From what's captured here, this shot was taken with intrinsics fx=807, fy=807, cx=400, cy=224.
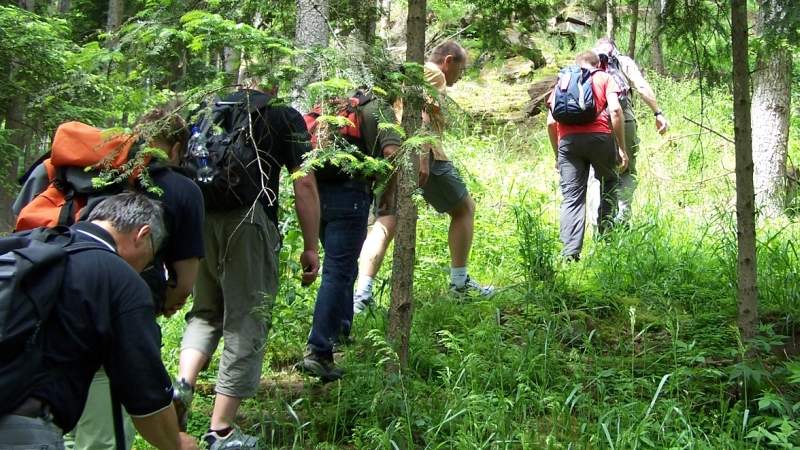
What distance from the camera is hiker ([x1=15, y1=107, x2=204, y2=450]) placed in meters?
3.24

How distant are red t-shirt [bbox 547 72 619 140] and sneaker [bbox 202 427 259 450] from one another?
431 cm

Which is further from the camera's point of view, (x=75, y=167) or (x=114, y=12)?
(x=114, y=12)

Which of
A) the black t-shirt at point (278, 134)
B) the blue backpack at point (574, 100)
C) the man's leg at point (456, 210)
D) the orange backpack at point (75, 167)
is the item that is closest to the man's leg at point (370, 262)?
the man's leg at point (456, 210)

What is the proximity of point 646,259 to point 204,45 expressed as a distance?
395 cm

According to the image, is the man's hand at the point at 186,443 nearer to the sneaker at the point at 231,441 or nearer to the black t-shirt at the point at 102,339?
the black t-shirt at the point at 102,339

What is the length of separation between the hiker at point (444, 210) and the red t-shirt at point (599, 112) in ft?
5.04

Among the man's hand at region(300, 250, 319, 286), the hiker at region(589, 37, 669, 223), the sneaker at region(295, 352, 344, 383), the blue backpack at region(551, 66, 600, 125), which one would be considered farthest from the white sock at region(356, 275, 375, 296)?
the hiker at region(589, 37, 669, 223)

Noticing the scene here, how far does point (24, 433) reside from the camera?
2281mm

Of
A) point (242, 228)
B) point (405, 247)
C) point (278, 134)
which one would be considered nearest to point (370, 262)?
point (405, 247)

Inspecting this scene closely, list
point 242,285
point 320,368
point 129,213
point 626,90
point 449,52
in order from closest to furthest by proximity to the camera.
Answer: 1. point 129,213
2. point 242,285
3. point 320,368
4. point 449,52
5. point 626,90

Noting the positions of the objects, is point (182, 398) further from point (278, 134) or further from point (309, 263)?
point (278, 134)

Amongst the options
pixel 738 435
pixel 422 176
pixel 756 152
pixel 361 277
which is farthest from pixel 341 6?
pixel 756 152

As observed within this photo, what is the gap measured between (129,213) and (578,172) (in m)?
5.08

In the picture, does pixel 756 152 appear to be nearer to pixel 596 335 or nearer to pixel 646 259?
pixel 646 259
